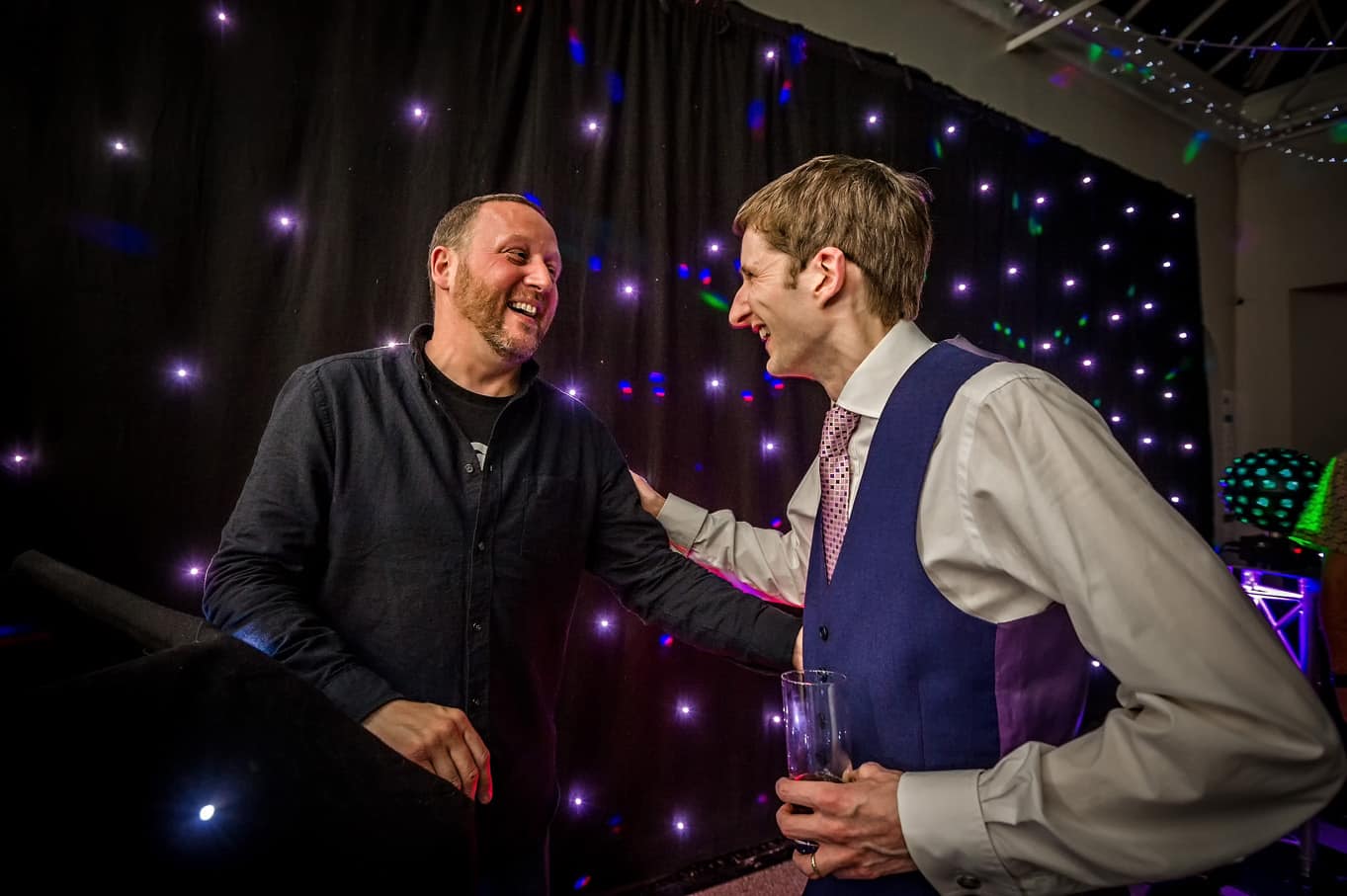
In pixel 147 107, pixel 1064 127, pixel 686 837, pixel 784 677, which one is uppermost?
pixel 1064 127

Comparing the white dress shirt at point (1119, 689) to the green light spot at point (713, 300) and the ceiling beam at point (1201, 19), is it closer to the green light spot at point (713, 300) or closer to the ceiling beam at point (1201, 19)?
the green light spot at point (713, 300)

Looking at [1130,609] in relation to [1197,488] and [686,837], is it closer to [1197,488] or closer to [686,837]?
[686,837]

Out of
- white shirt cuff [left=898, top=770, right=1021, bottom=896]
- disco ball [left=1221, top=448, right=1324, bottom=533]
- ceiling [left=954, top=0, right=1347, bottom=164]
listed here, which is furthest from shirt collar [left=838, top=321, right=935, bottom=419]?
ceiling [left=954, top=0, right=1347, bottom=164]

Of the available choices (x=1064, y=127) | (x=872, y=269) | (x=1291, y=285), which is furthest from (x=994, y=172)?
(x=1291, y=285)

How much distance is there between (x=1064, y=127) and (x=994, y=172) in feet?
3.06

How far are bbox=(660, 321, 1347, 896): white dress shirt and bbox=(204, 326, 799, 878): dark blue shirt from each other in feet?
2.09

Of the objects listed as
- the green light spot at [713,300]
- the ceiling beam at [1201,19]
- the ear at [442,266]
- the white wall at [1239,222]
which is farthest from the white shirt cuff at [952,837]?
the ceiling beam at [1201,19]

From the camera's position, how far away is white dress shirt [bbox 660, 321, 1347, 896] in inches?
27.1

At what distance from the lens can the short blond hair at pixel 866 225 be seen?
49.3 inches

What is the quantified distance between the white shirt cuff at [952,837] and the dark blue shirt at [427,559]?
60cm

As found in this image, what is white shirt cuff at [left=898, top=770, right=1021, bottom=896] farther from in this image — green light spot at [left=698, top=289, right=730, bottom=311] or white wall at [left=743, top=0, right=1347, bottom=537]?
white wall at [left=743, top=0, right=1347, bottom=537]

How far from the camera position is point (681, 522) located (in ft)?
5.63

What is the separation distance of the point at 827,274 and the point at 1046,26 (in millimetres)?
3116

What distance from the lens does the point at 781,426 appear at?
2.57m
